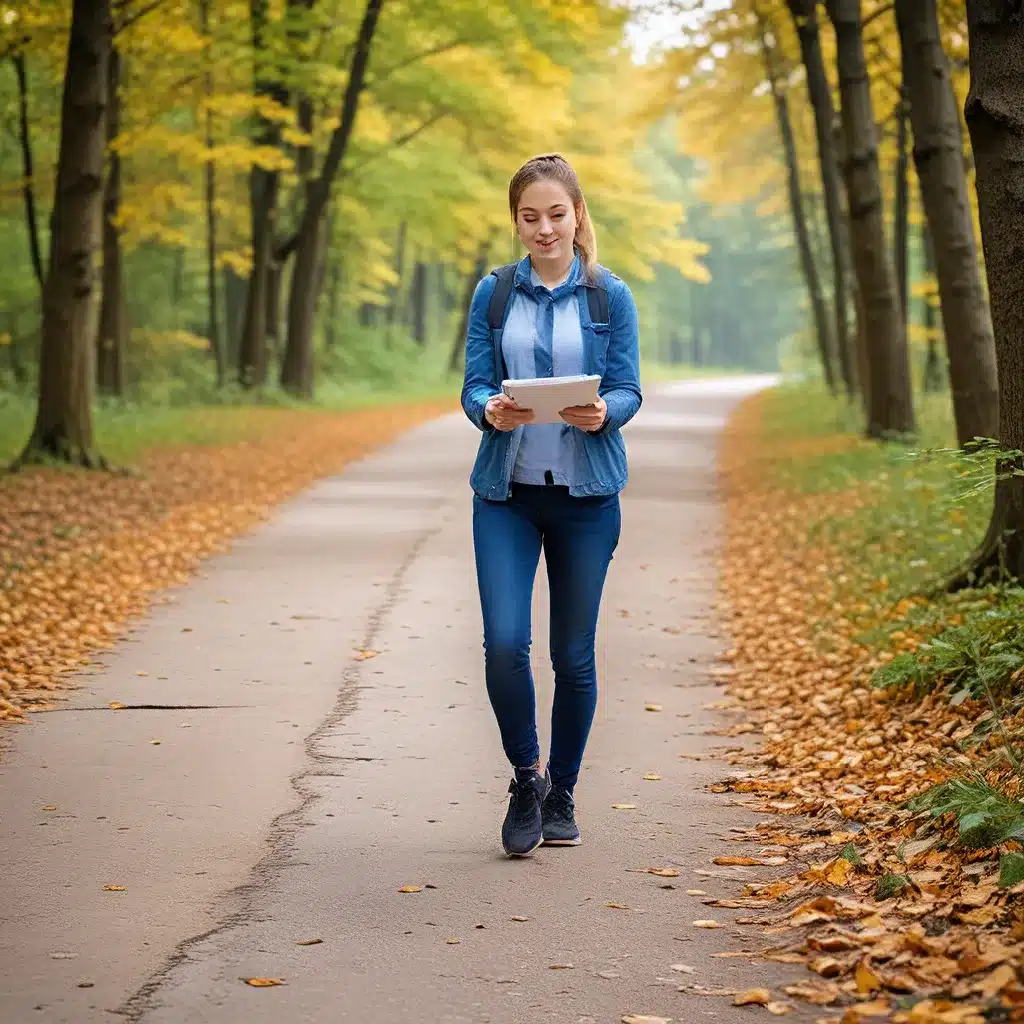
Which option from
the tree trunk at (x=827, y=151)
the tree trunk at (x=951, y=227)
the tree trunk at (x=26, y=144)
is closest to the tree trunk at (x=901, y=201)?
the tree trunk at (x=827, y=151)

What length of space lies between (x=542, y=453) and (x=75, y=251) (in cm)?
1361

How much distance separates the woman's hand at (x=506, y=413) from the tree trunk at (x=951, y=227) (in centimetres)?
760

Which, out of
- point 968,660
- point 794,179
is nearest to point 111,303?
point 794,179

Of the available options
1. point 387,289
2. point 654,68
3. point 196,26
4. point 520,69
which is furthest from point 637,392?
point 387,289

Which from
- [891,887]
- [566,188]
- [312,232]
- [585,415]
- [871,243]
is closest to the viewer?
[891,887]

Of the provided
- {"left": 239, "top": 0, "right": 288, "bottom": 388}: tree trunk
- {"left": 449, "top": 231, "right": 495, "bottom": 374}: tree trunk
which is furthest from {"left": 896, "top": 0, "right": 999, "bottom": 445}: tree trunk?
{"left": 449, "top": 231, "right": 495, "bottom": 374}: tree trunk

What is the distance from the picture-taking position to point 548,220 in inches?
212

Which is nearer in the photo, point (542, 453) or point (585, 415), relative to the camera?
point (585, 415)

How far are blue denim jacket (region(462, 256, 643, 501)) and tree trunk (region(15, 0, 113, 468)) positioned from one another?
43.1 feet

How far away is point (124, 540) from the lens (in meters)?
13.6

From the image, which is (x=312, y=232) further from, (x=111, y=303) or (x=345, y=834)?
(x=345, y=834)

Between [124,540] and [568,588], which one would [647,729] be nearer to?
[568,588]

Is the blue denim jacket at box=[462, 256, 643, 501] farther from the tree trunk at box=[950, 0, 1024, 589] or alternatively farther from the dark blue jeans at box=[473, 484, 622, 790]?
the tree trunk at box=[950, 0, 1024, 589]

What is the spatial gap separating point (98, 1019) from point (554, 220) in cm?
286
